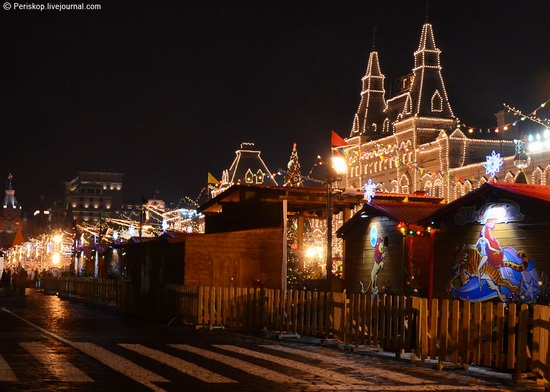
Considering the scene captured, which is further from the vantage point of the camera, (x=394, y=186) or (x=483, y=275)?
(x=394, y=186)

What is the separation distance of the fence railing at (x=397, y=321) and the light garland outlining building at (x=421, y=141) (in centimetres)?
4525

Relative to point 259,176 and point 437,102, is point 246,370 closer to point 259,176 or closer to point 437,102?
point 437,102

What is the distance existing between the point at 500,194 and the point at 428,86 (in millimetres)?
72672

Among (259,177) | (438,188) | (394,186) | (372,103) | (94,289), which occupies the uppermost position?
(372,103)

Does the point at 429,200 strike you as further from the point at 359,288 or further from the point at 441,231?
the point at 441,231

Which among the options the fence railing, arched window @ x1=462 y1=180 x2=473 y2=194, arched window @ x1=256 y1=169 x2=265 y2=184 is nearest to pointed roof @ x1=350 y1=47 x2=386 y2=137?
arched window @ x1=256 y1=169 x2=265 y2=184

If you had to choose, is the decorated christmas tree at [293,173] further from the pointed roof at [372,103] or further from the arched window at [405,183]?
the pointed roof at [372,103]

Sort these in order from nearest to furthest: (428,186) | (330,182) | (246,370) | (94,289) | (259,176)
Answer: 1. (246,370)
2. (330,182)
3. (94,289)
4. (428,186)
5. (259,176)

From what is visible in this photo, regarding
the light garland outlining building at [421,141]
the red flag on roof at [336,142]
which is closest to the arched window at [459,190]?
the light garland outlining building at [421,141]

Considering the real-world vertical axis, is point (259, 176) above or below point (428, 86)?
below

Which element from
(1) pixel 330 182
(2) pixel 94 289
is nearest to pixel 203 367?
(1) pixel 330 182

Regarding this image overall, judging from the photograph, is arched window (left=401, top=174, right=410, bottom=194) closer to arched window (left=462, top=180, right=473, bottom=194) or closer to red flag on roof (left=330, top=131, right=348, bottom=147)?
arched window (left=462, top=180, right=473, bottom=194)

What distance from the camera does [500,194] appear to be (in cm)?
2095

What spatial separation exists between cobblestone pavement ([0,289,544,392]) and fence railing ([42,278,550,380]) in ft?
1.24
